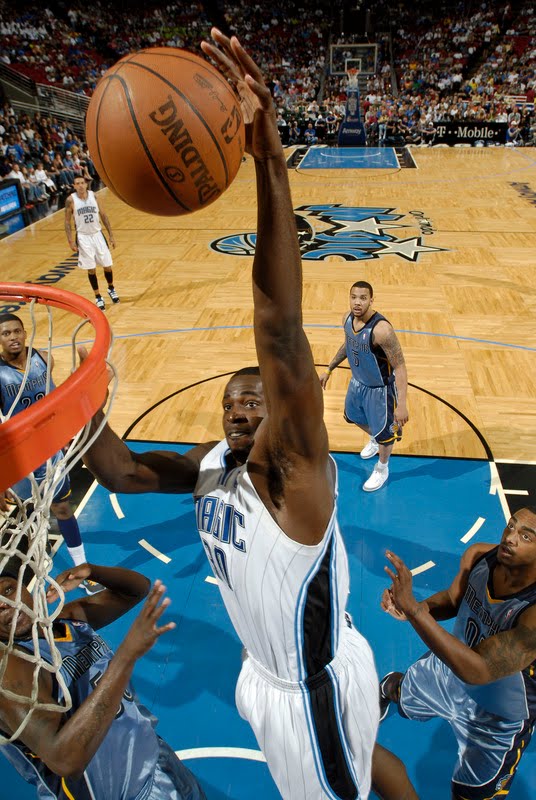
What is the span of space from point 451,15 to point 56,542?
110 feet

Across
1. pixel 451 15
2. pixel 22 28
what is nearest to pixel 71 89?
pixel 22 28

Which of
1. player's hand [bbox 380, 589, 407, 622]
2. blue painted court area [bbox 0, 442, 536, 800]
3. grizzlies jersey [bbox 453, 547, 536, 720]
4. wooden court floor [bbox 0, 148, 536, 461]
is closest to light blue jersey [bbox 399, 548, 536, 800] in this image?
grizzlies jersey [bbox 453, 547, 536, 720]

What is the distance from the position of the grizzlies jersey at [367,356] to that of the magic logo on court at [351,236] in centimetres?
567

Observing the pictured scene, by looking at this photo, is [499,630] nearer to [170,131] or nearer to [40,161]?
[170,131]

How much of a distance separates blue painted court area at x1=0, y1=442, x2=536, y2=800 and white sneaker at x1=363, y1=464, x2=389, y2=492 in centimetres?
7

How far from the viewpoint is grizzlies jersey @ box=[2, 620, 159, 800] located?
195 centimetres

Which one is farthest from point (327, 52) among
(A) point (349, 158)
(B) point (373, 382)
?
(B) point (373, 382)

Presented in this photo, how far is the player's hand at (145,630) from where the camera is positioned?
1.80 meters

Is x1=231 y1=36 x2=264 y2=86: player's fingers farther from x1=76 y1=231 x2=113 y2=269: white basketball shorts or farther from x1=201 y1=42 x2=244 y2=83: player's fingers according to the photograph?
x1=76 y1=231 x2=113 y2=269: white basketball shorts

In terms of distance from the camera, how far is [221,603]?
378 centimetres

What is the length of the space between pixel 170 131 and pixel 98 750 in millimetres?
1968

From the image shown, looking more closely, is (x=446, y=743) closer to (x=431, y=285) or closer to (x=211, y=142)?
(x=211, y=142)

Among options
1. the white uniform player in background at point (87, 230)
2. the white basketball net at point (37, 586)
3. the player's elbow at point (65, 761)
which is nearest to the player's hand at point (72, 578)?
the white basketball net at point (37, 586)

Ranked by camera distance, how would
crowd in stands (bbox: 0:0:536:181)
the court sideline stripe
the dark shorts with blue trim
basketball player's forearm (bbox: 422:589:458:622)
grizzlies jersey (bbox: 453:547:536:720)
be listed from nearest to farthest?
grizzlies jersey (bbox: 453:547:536:720) < basketball player's forearm (bbox: 422:589:458:622) < the dark shorts with blue trim < the court sideline stripe < crowd in stands (bbox: 0:0:536:181)
